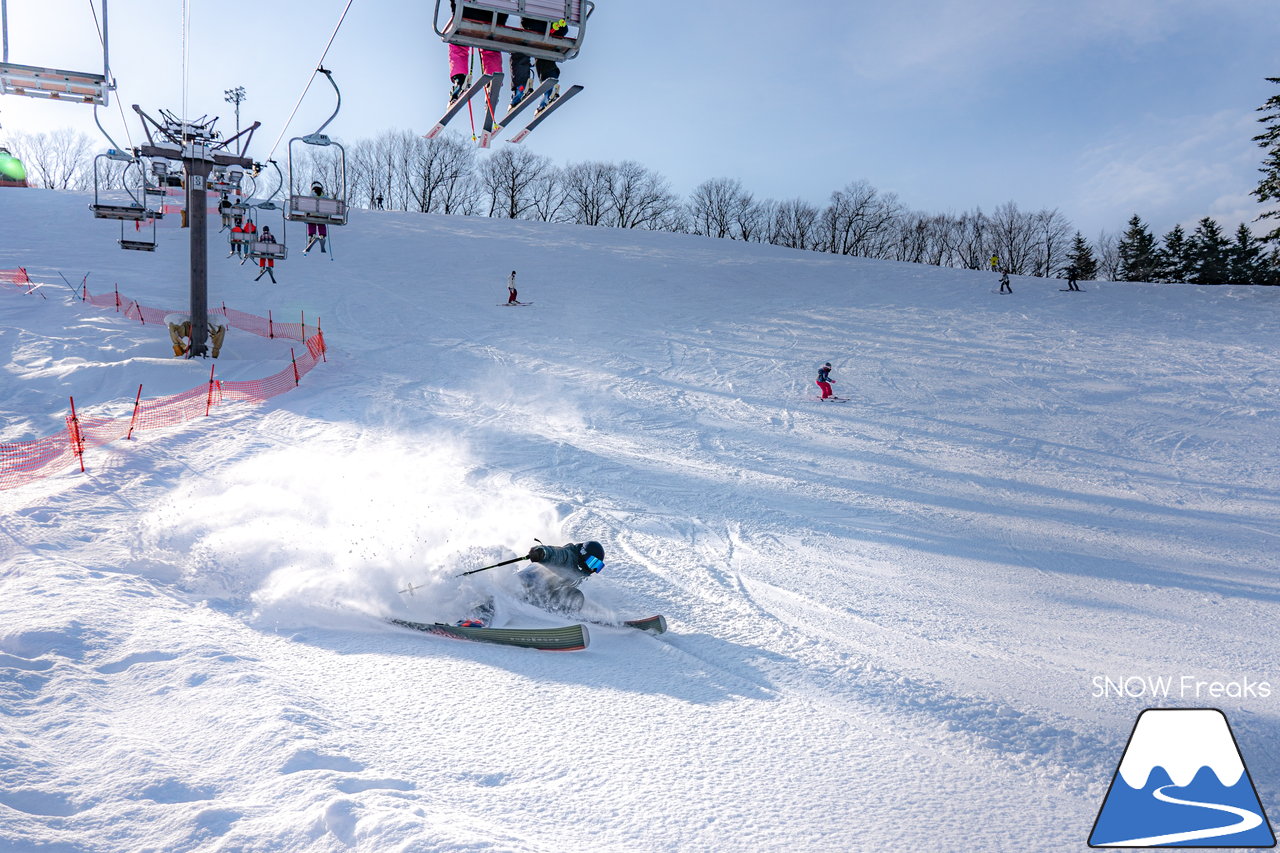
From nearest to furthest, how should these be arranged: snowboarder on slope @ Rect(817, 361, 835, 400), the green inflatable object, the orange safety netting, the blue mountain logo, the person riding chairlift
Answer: the blue mountain logo, the orange safety netting, the green inflatable object, the person riding chairlift, snowboarder on slope @ Rect(817, 361, 835, 400)

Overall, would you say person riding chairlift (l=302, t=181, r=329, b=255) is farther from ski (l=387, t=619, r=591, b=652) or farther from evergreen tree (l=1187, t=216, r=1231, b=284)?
evergreen tree (l=1187, t=216, r=1231, b=284)

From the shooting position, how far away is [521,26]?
5.45 m

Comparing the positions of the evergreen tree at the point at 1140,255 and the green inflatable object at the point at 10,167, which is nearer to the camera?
the green inflatable object at the point at 10,167

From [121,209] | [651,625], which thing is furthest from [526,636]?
[121,209]

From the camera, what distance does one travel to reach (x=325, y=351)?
18.7m

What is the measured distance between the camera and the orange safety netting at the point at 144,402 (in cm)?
998

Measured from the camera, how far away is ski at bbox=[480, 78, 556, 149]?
20.0 ft

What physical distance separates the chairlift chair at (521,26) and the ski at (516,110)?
1.47 ft

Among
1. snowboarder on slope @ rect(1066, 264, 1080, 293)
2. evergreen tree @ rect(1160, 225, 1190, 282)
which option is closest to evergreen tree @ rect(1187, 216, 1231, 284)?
evergreen tree @ rect(1160, 225, 1190, 282)

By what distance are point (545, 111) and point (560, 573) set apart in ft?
14.2

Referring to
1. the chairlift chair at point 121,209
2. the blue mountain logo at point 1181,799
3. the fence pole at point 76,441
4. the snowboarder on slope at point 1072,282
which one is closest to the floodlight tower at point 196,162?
the chairlift chair at point 121,209

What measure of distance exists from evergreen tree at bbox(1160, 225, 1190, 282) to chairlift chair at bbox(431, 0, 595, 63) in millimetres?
66985

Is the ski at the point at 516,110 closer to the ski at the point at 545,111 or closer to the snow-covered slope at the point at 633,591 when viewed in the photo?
the ski at the point at 545,111

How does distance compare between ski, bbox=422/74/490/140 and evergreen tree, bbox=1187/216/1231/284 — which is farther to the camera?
evergreen tree, bbox=1187/216/1231/284
